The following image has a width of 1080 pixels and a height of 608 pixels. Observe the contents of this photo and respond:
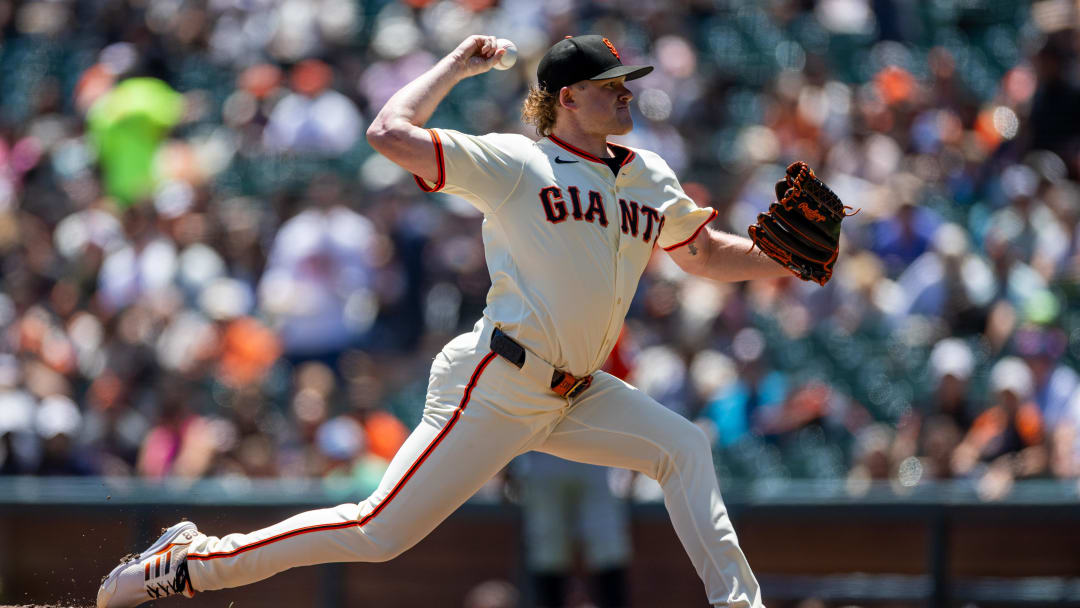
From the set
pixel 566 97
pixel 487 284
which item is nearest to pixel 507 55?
pixel 566 97

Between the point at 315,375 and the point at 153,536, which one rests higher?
the point at 153,536

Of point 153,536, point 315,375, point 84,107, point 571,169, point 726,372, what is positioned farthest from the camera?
point 84,107

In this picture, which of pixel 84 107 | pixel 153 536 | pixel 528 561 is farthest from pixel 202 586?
pixel 84 107

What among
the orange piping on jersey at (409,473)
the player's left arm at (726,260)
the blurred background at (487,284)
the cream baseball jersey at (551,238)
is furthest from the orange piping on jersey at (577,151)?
the blurred background at (487,284)

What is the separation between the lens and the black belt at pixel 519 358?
4.21 metres

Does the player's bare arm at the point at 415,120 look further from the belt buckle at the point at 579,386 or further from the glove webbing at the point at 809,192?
the glove webbing at the point at 809,192

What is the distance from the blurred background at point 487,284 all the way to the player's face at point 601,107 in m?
2.38

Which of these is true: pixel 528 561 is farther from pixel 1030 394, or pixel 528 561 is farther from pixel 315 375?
pixel 1030 394

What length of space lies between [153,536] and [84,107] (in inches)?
236

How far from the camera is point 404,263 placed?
30.9 ft

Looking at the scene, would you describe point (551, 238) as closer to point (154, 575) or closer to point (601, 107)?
point (601, 107)

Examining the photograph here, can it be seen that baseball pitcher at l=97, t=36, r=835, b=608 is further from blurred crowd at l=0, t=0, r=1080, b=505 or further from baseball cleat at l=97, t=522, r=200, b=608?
blurred crowd at l=0, t=0, r=1080, b=505

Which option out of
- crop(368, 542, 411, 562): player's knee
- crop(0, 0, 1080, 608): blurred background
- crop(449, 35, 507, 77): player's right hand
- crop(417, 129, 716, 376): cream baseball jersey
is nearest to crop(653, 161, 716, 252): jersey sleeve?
crop(417, 129, 716, 376): cream baseball jersey

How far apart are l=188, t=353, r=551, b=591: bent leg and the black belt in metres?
0.05
